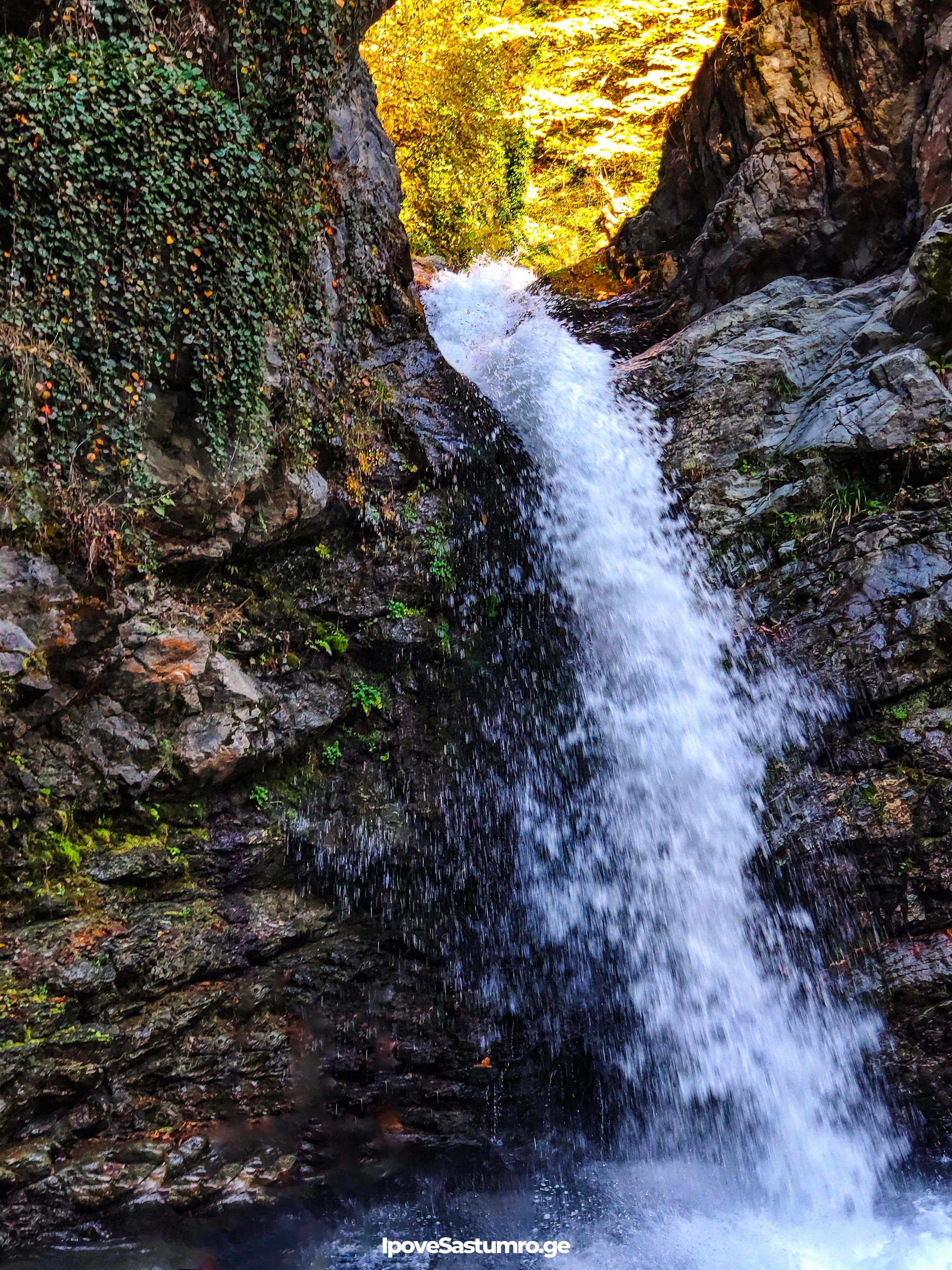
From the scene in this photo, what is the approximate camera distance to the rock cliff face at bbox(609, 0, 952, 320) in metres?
8.73

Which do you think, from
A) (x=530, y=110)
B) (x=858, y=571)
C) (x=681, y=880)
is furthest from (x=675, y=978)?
(x=530, y=110)

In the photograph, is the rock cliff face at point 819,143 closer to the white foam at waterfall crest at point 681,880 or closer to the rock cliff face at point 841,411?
the rock cliff face at point 841,411

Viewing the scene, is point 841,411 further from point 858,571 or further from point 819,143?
point 819,143

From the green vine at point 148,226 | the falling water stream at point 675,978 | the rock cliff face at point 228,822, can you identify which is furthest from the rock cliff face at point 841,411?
the green vine at point 148,226

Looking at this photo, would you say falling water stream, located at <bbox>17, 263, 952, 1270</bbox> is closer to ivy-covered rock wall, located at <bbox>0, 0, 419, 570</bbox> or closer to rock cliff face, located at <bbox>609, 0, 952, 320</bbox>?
ivy-covered rock wall, located at <bbox>0, 0, 419, 570</bbox>

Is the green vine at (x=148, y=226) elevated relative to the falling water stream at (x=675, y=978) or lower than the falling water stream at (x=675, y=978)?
elevated

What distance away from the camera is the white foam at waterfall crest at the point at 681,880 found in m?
5.48

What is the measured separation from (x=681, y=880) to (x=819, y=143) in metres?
9.25

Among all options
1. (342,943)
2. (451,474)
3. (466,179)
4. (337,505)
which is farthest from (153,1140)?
(466,179)

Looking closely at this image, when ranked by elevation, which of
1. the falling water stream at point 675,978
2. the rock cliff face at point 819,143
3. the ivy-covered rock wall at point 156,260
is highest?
the rock cliff face at point 819,143

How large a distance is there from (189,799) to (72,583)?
168 cm

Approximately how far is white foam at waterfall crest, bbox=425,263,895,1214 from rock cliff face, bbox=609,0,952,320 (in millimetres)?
3932

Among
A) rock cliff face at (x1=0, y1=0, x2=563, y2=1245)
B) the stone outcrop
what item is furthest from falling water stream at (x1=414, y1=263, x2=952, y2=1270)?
rock cliff face at (x1=0, y1=0, x2=563, y2=1245)

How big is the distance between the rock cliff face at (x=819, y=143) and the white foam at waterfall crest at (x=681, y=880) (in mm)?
3932
